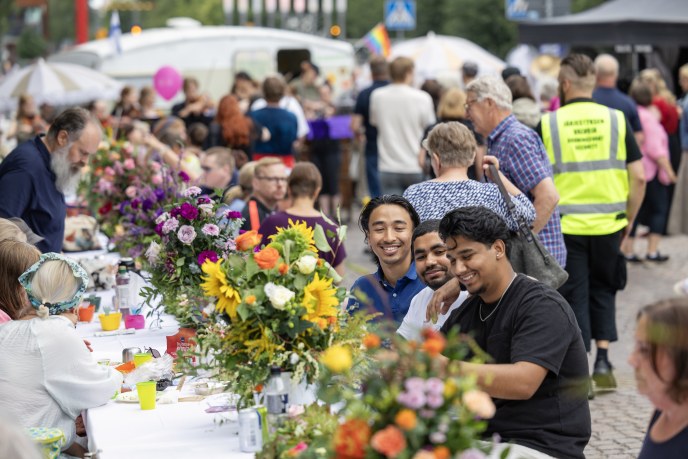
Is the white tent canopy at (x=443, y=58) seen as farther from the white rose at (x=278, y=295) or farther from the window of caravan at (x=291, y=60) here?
the white rose at (x=278, y=295)

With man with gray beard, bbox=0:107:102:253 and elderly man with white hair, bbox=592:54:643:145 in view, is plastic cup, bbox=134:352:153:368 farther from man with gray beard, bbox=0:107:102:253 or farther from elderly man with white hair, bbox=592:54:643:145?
elderly man with white hair, bbox=592:54:643:145

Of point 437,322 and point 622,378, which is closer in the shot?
point 437,322

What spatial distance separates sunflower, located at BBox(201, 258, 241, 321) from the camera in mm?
3936

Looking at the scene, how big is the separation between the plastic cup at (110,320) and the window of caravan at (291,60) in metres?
14.7

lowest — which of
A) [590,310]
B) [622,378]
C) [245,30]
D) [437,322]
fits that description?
[622,378]

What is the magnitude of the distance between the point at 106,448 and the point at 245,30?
68.2ft

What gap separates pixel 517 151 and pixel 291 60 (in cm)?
1455

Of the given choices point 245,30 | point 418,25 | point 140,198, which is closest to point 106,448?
point 140,198

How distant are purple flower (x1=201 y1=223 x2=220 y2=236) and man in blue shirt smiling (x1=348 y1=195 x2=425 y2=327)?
27.0 inches

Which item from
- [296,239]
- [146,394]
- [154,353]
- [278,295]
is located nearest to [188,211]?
[154,353]

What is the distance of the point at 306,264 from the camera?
12.9 feet

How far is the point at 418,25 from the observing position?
48.0 meters

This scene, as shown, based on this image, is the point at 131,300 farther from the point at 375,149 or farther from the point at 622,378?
the point at 375,149

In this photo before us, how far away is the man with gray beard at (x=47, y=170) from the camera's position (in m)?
6.73
